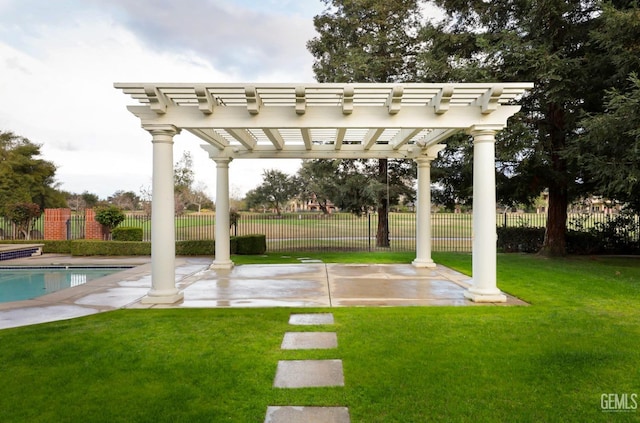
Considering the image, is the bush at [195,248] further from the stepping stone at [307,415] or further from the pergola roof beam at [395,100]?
the stepping stone at [307,415]

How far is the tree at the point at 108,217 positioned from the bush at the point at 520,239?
1497 centimetres

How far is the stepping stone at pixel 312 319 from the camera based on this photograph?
18.5ft

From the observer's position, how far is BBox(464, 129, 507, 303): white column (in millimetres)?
6867

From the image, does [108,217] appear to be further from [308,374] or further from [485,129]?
[308,374]

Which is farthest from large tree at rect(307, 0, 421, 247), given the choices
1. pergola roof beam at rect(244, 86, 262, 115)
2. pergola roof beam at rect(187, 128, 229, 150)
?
pergola roof beam at rect(244, 86, 262, 115)

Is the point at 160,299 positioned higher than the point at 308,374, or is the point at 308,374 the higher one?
the point at 160,299

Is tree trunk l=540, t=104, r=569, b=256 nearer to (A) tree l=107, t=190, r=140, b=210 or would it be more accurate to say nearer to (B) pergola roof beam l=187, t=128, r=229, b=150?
(B) pergola roof beam l=187, t=128, r=229, b=150

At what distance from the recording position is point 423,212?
1074 cm

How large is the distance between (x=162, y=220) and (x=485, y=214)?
5.20 metres

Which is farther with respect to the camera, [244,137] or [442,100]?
[244,137]

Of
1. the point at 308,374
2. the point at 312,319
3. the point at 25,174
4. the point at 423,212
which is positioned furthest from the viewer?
the point at 25,174

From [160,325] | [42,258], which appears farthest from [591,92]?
[42,258]

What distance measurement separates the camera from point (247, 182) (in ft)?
160

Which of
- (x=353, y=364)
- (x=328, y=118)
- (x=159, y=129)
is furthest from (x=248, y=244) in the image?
(x=353, y=364)
